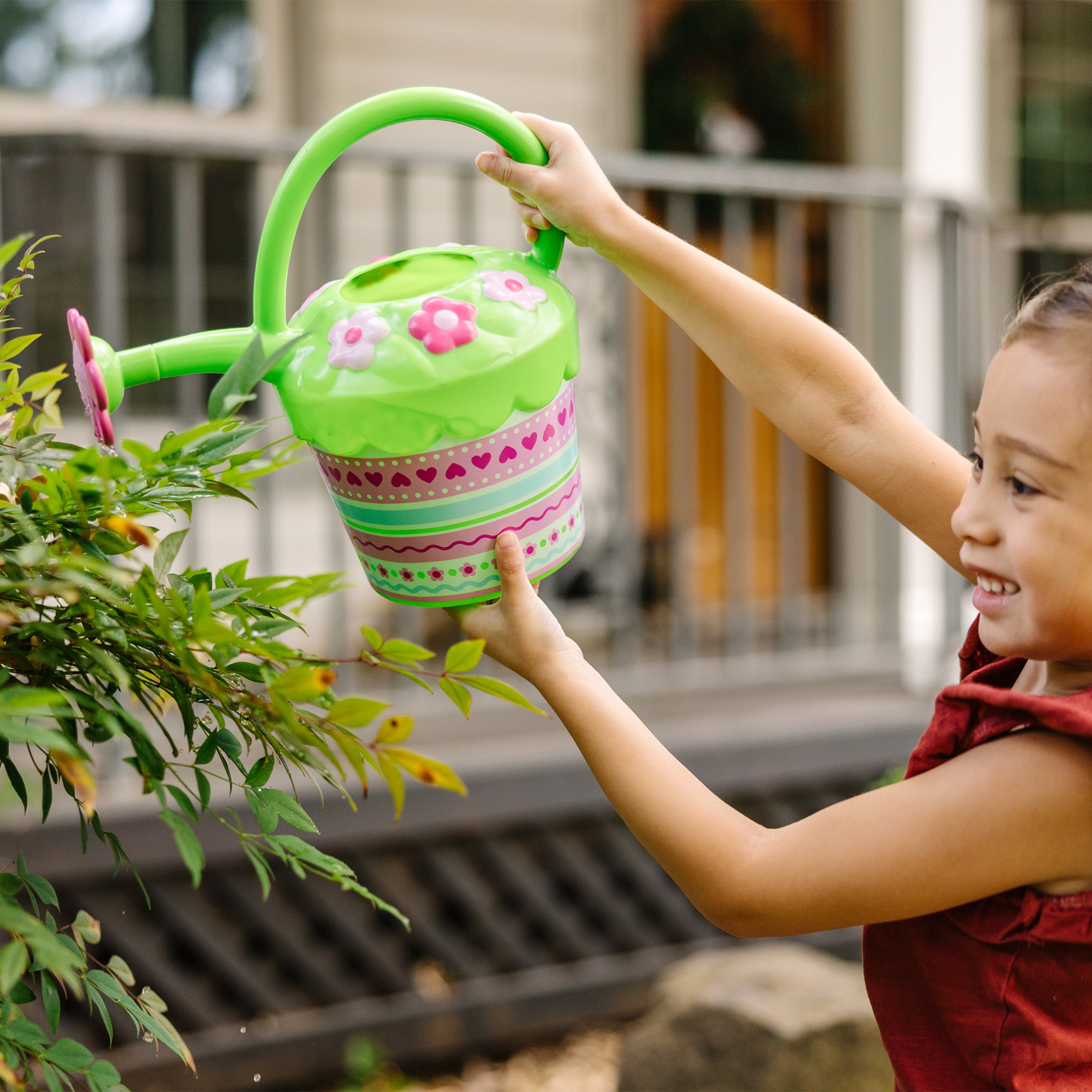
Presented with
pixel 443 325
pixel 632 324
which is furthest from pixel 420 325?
pixel 632 324


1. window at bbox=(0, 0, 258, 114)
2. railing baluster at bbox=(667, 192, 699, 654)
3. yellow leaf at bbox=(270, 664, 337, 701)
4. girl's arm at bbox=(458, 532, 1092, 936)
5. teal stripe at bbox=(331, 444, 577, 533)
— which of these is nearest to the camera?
yellow leaf at bbox=(270, 664, 337, 701)

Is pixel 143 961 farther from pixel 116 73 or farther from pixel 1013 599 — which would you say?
pixel 116 73

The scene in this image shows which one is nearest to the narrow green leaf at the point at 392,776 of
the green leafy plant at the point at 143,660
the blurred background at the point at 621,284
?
the green leafy plant at the point at 143,660

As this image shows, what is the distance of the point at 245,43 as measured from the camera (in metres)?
4.68

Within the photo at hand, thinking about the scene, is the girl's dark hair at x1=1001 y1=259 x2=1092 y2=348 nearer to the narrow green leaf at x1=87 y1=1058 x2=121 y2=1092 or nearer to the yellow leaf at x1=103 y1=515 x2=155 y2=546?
the yellow leaf at x1=103 y1=515 x2=155 y2=546

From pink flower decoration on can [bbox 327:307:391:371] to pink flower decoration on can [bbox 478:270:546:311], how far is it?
0.31ft

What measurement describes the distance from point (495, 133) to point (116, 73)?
13.3 ft

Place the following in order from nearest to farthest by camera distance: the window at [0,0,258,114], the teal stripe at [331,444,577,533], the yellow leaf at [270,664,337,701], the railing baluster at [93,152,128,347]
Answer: the yellow leaf at [270,664,337,701]
the teal stripe at [331,444,577,533]
the railing baluster at [93,152,128,347]
the window at [0,0,258,114]

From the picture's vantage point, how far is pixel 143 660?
2.62ft


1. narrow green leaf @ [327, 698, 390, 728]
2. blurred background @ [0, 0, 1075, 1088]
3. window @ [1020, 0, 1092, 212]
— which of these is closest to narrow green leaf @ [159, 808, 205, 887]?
narrow green leaf @ [327, 698, 390, 728]

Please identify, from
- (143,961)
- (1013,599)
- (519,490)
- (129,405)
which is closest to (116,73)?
(129,405)

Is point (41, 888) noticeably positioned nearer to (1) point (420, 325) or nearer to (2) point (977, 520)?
(1) point (420, 325)

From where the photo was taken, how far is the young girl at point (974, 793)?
2.80 ft

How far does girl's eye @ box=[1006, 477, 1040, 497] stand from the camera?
0.86 m
